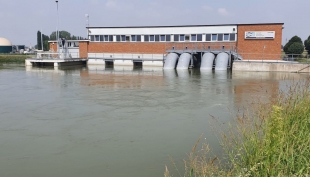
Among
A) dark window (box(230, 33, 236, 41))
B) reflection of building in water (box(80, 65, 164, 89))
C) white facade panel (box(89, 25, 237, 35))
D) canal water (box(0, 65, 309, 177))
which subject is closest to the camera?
canal water (box(0, 65, 309, 177))

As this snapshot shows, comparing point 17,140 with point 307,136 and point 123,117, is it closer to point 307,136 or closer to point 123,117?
point 123,117

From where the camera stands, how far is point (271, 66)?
26906 mm

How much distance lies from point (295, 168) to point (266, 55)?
29.5 meters

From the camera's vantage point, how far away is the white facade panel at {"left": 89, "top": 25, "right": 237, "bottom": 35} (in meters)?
33.3

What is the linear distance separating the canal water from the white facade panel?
60.8 feet

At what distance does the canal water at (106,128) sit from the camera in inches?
252

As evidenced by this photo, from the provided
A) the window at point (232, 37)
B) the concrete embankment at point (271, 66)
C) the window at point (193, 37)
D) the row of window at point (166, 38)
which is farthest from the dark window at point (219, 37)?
the concrete embankment at point (271, 66)

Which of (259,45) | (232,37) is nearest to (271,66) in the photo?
(259,45)

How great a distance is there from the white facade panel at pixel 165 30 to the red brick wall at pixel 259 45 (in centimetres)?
134

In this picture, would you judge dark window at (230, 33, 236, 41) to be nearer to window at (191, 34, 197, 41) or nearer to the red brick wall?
the red brick wall

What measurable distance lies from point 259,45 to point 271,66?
567 centimetres

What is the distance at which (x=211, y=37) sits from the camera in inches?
1335

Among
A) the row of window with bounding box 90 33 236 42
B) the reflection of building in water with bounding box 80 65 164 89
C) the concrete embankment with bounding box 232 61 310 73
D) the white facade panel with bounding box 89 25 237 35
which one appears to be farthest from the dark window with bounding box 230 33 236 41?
the reflection of building in water with bounding box 80 65 164 89

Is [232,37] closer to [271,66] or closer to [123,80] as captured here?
[271,66]
